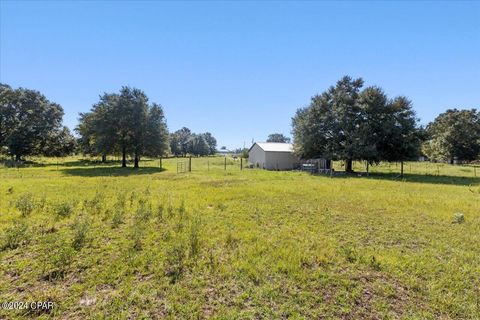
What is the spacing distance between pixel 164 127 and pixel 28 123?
2268 cm

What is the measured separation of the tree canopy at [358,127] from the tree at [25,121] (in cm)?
3834

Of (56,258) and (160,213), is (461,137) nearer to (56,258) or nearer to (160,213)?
(160,213)

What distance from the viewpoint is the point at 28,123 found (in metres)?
36.2

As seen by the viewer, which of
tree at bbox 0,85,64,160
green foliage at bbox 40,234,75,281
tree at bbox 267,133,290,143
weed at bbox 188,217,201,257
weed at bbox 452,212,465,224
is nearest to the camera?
green foliage at bbox 40,234,75,281

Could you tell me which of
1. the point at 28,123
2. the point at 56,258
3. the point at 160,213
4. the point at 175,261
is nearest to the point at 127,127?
the point at 28,123

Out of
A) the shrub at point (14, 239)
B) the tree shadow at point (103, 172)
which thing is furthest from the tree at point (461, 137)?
the shrub at point (14, 239)

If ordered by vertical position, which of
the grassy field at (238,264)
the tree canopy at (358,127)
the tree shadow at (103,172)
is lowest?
the grassy field at (238,264)

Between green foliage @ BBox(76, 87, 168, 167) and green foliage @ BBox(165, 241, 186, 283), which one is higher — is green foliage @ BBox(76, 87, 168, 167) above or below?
above

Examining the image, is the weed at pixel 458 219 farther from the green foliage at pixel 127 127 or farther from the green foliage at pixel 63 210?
the green foliage at pixel 127 127

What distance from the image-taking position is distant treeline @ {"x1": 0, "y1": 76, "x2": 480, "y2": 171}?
23.2m

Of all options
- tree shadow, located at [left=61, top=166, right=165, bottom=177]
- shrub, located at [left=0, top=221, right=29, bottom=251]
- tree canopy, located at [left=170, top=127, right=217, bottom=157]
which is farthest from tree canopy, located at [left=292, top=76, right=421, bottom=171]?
tree canopy, located at [left=170, top=127, right=217, bottom=157]

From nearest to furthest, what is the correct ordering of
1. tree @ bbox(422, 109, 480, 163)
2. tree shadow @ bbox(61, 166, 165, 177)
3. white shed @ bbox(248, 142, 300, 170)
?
tree shadow @ bbox(61, 166, 165, 177), white shed @ bbox(248, 142, 300, 170), tree @ bbox(422, 109, 480, 163)

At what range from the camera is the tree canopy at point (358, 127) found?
75.3 ft

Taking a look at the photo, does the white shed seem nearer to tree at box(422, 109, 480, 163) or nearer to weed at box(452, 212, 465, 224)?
weed at box(452, 212, 465, 224)
